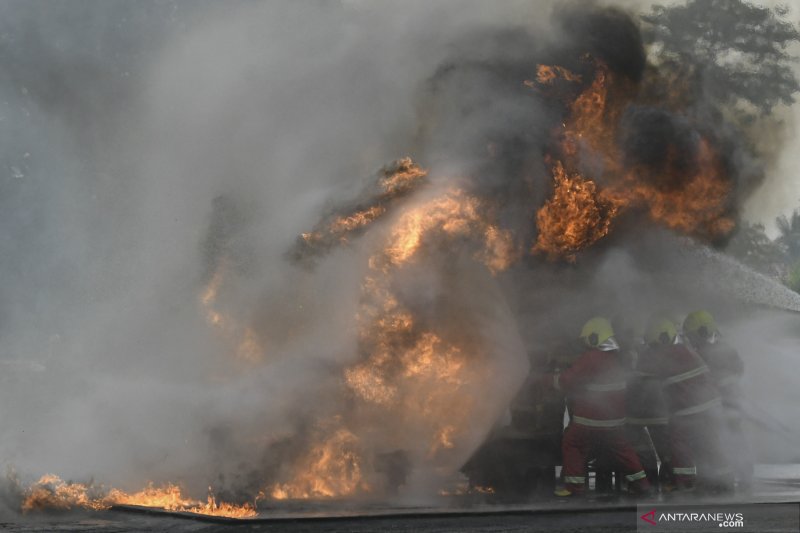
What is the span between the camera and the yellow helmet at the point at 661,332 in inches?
539

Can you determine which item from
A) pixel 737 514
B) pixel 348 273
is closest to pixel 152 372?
pixel 348 273

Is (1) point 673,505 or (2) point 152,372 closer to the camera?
(1) point 673,505

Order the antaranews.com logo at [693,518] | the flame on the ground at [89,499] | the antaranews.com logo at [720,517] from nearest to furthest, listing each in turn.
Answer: the antaranews.com logo at [720,517] < the antaranews.com logo at [693,518] < the flame on the ground at [89,499]

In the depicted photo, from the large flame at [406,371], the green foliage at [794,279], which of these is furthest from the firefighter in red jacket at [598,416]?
the green foliage at [794,279]

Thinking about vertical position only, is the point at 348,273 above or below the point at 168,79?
below

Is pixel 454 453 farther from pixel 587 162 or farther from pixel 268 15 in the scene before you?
pixel 268 15

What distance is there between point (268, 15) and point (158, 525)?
10144 millimetres

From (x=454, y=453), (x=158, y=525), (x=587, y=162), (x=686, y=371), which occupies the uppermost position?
(x=587, y=162)

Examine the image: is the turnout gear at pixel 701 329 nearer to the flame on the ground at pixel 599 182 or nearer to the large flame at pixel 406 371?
the flame on the ground at pixel 599 182

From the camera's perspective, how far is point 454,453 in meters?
13.7

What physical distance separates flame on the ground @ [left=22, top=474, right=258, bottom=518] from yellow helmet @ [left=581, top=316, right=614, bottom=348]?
479 cm

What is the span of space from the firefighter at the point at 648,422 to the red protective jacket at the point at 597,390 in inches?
27.2

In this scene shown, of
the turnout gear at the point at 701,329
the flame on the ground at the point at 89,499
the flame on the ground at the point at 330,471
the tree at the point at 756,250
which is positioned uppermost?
the tree at the point at 756,250

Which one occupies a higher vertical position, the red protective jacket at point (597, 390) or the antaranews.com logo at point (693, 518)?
the red protective jacket at point (597, 390)
